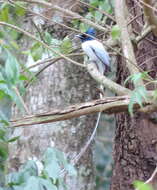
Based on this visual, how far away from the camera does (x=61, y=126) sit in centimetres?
387

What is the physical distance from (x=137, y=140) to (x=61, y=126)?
27.2 inches

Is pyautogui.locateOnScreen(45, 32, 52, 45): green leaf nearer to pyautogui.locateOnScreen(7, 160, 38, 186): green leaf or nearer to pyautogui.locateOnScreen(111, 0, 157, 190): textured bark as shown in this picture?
pyautogui.locateOnScreen(111, 0, 157, 190): textured bark

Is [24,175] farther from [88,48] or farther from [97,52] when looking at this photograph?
[97,52]

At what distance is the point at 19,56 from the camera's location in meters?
4.21

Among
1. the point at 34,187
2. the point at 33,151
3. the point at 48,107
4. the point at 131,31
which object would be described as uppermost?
the point at 131,31

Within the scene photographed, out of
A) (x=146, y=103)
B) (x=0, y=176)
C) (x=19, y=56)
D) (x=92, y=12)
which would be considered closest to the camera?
(x=146, y=103)

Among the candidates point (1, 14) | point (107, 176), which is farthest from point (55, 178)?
point (107, 176)

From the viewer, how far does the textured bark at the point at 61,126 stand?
3.83 meters

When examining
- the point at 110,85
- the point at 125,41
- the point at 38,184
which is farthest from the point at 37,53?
the point at 38,184

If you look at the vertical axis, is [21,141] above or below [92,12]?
below

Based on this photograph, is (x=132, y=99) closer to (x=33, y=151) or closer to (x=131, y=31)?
(x=131, y=31)

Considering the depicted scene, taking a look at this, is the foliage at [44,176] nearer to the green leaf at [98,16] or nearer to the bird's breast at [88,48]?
the green leaf at [98,16]

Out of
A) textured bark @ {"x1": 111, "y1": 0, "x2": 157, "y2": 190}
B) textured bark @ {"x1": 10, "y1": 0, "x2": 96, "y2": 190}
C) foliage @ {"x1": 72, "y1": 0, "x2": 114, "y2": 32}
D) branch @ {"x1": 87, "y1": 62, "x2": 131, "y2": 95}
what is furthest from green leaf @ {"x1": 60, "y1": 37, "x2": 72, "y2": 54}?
textured bark @ {"x1": 10, "y1": 0, "x2": 96, "y2": 190}

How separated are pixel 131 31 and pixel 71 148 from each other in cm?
109
